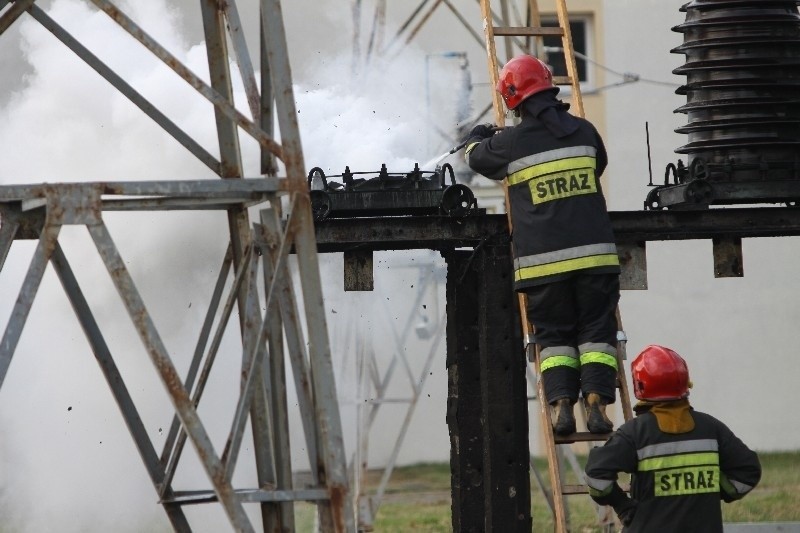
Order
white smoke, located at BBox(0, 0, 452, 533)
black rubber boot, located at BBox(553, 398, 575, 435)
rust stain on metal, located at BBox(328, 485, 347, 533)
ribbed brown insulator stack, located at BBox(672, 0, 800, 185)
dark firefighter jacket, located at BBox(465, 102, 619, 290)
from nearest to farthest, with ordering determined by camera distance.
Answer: rust stain on metal, located at BBox(328, 485, 347, 533) → black rubber boot, located at BBox(553, 398, 575, 435) → dark firefighter jacket, located at BBox(465, 102, 619, 290) → ribbed brown insulator stack, located at BBox(672, 0, 800, 185) → white smoke, located at BBox(0, 0, 452, 533)

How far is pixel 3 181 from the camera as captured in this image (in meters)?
16.4

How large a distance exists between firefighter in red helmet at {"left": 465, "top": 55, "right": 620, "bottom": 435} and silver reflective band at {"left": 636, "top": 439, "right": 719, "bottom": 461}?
1.13 metres

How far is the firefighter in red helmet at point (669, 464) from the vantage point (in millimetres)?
6215

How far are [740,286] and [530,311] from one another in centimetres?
1393

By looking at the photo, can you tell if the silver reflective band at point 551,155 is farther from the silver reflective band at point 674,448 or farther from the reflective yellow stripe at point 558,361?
the silver reflective band at point 674,448

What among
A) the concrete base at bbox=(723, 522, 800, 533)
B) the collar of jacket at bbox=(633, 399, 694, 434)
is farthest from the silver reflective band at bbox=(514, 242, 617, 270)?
the concrete base at bbox=(723, 522, 800, 533)

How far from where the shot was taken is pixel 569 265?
7480 millimetres

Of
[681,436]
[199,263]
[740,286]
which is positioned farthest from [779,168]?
[740,286]

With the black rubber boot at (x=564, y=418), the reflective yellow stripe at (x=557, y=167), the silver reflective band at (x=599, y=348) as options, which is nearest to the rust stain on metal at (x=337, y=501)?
the black rubber boot at (x=564, y=418)

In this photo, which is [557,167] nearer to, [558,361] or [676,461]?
[558,361]

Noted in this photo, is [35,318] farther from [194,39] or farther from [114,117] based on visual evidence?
[194,39]

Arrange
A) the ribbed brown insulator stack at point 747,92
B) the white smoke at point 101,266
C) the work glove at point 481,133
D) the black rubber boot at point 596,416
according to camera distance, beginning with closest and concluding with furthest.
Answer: the black rubber boot at point 596,416 < the work glove at point 481,133 < the ribbed brown insulator stack at point 747,92 < the white smoke at point 101,266

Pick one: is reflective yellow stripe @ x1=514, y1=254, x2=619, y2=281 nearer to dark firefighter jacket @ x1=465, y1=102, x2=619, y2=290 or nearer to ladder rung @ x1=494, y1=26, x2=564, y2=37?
dark firefighter jacket @ x1=465, y1=102, x2=619, y2=290

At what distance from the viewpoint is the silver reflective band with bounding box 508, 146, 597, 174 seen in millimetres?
7535
